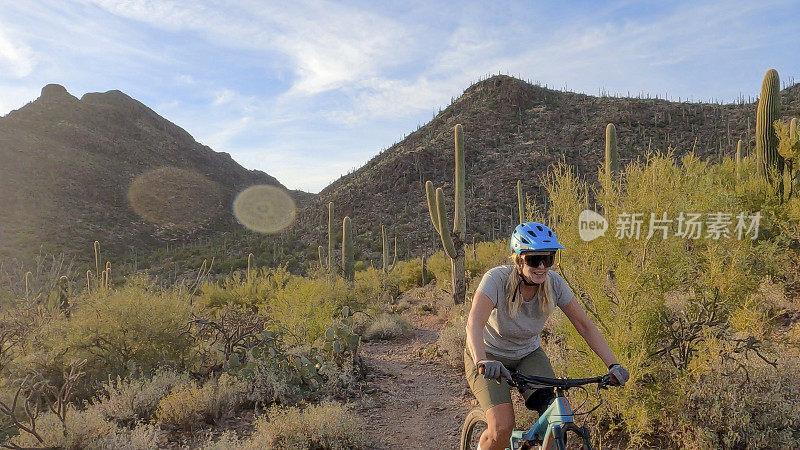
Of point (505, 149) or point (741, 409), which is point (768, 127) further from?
point (505, 149)

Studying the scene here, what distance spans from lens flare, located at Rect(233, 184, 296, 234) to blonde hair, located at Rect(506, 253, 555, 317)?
42.3m

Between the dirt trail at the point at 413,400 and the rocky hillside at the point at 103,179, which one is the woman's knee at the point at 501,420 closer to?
the dirt trail at the point at 413,400

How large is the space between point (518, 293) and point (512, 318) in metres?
0.21

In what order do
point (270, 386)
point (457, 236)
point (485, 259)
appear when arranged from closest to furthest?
point (270, 386) < point (457, 236) < point (485, 259)

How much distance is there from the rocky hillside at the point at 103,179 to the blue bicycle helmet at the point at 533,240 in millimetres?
38209

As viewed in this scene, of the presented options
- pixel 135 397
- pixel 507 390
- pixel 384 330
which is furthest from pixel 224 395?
pixel 384 330

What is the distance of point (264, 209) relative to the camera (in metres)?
53.9

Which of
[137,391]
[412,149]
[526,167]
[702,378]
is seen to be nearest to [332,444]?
[137,391]

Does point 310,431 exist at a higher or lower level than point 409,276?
higher

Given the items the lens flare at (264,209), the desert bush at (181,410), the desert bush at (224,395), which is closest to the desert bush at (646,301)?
the desert bush at (224,395)

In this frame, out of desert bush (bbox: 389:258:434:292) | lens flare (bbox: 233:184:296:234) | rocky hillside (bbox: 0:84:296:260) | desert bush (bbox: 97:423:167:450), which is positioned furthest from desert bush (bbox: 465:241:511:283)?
rocky hillside (bbox: 0:84:296:260)

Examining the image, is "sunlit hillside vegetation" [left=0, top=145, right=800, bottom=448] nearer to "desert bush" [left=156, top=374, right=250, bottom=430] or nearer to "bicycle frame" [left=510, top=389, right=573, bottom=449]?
"desert bush" [left=156, top=374, right=250, bottom=430]

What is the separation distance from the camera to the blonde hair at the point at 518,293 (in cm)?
315

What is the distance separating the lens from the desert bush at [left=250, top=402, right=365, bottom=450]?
16.6ft
